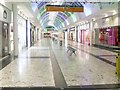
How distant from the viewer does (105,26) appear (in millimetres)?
23188

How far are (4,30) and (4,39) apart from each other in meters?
0.60

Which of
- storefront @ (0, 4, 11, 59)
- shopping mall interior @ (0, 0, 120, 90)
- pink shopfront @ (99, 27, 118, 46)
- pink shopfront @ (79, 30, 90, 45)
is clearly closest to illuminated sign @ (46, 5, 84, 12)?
shopping mall interior @ (0, 0, 120, 90)


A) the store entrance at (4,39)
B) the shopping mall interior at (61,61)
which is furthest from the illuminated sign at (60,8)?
the store entrance at (4,39)

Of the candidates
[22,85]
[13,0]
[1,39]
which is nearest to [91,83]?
[22,85]

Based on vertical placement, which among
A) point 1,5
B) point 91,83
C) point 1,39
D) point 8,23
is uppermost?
point 1,5

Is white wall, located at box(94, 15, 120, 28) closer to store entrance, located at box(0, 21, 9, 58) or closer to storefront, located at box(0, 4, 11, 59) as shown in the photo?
storefront, located at box(0, 4, 11, 59)

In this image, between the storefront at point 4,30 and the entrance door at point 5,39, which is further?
the entrance door at point 5,39

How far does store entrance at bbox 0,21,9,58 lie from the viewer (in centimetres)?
1267

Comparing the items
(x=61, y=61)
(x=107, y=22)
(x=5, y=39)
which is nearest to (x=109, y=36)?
(x=107, y=22)

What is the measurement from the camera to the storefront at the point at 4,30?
12.5 meters

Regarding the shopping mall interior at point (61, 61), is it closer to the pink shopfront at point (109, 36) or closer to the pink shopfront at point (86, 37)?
the pink shopfront at point (109, 36)

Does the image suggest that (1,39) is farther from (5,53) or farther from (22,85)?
(22,85)

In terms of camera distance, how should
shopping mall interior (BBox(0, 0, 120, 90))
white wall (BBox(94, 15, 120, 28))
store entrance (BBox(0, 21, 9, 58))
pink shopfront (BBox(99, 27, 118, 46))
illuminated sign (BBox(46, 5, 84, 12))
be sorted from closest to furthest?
shopping mall interior (BBox(0, 0, 120, 90)), store entrance (BBox(0, 21, 9, 58)), illuminated sign (BBox(46, 5, 84, 12)), white wall (BBox(94, 15, 120, 28)), pink shopfront (BBox(99, 27, 118, 46))

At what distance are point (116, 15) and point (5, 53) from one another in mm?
11356
